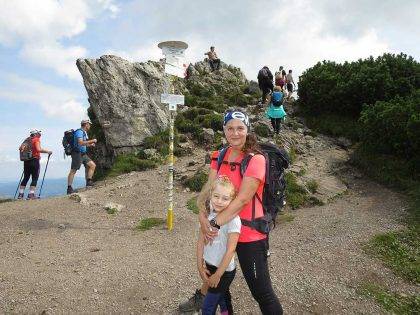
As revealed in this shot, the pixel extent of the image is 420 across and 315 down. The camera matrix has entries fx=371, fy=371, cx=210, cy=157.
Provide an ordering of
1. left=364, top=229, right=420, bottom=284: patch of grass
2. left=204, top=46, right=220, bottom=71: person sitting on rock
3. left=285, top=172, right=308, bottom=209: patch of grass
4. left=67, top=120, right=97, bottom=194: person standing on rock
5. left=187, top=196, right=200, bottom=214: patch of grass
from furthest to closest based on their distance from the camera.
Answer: left=204, top=46, right=220, bottom=71: person sitting on rock → left=67, top=120, right=97, bottom=194: person standing on rock → left=285, top=172, right=308, bottom=209: patch of grass → left=187, top=196, right=200, bottom=214: patch of grass → left=364, top=229, right=420, bottom=284: patch of grass

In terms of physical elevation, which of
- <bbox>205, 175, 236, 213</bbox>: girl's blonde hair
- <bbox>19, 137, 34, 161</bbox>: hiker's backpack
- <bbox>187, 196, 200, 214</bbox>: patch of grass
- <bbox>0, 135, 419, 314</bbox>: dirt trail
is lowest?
<bbox>0, 135, 419, 314</bbox>: dirt trail

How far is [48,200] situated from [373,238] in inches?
411

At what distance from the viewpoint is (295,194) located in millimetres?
12695

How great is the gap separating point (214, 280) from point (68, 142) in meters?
11.5

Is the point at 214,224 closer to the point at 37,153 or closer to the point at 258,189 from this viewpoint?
the point at 258,189

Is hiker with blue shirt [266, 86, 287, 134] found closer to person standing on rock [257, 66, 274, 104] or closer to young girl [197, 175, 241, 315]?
person standing on rock [257, 66, 274, 104]

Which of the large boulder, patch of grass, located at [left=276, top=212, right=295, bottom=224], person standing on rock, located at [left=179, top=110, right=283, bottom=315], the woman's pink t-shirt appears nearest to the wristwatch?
person standing on rock, located at [left=179, top=110, right=283, bottom=315]

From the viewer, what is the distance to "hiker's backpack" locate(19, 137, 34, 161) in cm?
1360

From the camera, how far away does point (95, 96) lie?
20312 mm

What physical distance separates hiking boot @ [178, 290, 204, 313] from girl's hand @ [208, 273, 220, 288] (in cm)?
157

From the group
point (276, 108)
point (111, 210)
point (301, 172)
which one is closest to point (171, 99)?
point (111, 210)

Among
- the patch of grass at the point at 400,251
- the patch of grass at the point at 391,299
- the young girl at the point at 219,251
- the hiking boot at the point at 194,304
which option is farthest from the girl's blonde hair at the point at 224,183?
the patch of grass at the point at 400,251

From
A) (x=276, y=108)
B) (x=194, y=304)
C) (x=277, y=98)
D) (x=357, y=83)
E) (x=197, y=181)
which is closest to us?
(x=194, y=304)

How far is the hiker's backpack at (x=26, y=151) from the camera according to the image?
13.6 meters
